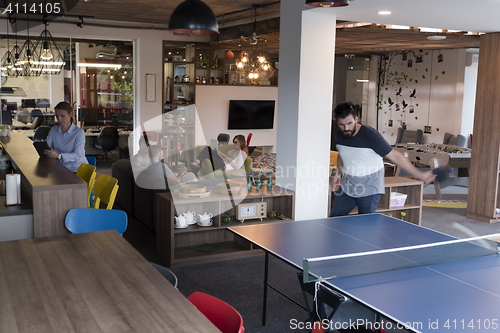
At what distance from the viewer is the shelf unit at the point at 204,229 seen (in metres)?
4.89

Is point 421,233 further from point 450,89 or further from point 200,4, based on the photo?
point 450,89

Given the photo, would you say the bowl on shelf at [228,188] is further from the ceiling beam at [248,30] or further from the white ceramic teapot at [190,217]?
the ceiling beam at [248,30]

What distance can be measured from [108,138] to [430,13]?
742 cm

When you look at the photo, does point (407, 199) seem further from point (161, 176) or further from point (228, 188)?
point (161, 176)

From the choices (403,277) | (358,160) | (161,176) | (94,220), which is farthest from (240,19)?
(403,277)

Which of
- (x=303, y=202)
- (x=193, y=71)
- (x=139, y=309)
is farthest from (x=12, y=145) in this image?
(x=193, y=71)

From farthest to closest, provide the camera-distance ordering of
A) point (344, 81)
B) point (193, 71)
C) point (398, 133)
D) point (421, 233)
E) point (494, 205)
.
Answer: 1. point (344, 81)
2. point (398, 133)
3. point (193, 71)
4. point (494, 205)
5. point (421, 233)

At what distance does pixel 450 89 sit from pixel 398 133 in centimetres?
174

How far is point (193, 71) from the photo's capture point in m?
11.4

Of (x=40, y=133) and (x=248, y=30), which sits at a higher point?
(x=248, y=30)

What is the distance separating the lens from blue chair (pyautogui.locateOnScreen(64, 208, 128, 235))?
10.8 ft

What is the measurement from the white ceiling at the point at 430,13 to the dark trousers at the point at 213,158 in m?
2.78

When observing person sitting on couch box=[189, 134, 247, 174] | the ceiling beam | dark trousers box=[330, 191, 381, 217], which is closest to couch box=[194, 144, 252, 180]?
person sitting on couch box=[189, 134, 247, 174]

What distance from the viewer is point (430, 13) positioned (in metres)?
5.23
